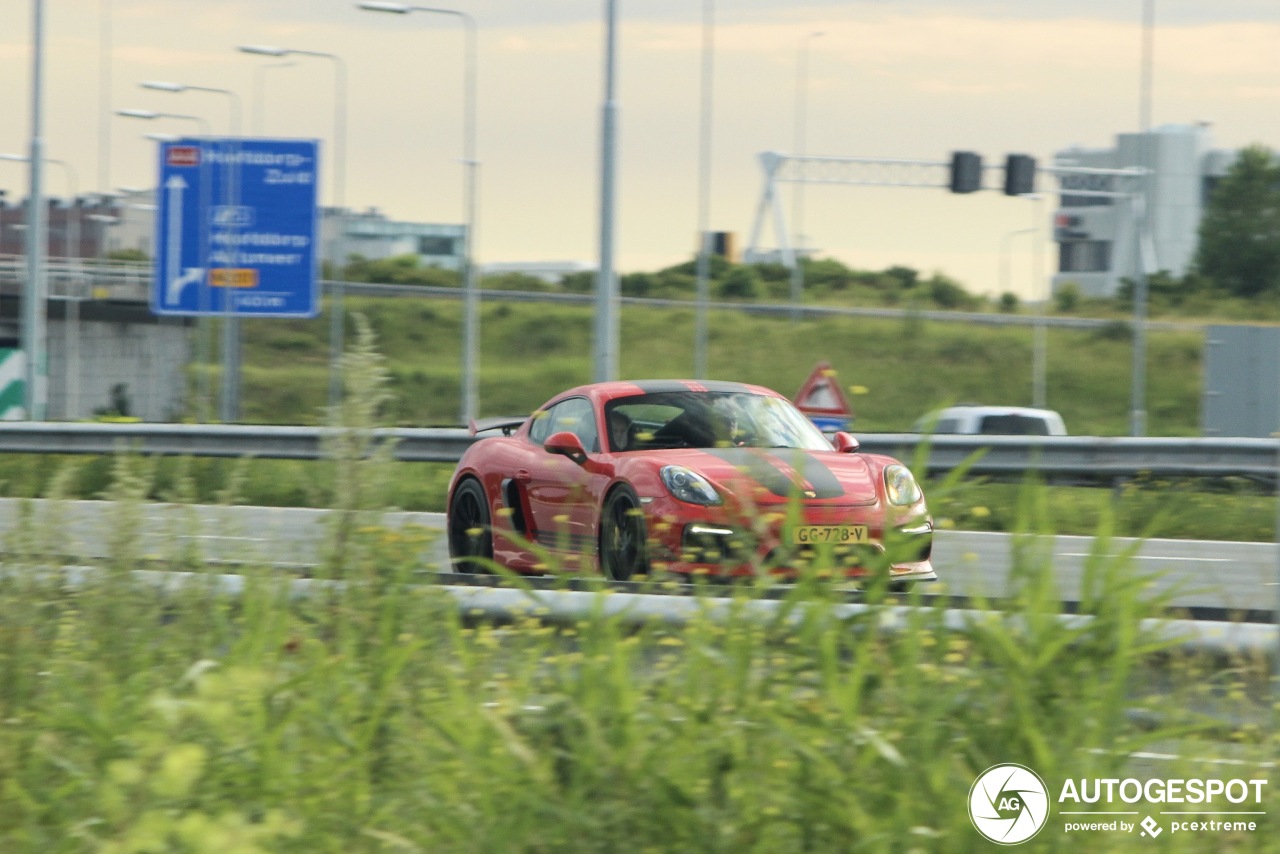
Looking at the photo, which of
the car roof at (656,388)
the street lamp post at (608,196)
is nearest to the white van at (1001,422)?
the street lamp post at (608,196)

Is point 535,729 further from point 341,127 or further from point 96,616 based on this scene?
point 341,127

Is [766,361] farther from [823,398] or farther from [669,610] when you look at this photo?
[669,610]

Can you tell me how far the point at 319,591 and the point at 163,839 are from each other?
1.41m

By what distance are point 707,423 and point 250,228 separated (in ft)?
48.2

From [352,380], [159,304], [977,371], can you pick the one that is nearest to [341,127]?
[159,304]

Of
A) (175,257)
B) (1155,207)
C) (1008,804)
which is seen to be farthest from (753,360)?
(1008,804)

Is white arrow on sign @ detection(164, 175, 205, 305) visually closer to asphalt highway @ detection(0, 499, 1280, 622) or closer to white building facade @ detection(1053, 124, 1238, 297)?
asphalt highway @ detection(0, 499, 1280, 622)

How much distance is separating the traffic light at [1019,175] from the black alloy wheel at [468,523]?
19.2 metres

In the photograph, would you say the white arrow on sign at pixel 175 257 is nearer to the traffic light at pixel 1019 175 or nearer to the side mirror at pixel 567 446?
the traffic light at pixel 1019 175

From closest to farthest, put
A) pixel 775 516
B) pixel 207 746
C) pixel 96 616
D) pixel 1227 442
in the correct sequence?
pixel 207 746
pixel 775 516
pixel 96 616
pixel 1227 442

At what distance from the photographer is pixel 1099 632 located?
4.20 m

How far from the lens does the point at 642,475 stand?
877 cm

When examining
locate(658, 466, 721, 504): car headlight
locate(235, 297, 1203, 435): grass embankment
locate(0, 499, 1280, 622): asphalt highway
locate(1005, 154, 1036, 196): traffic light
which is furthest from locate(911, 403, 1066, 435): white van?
locate(235, 297, 1203, 435): grass embankment

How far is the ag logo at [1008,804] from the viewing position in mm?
3838
